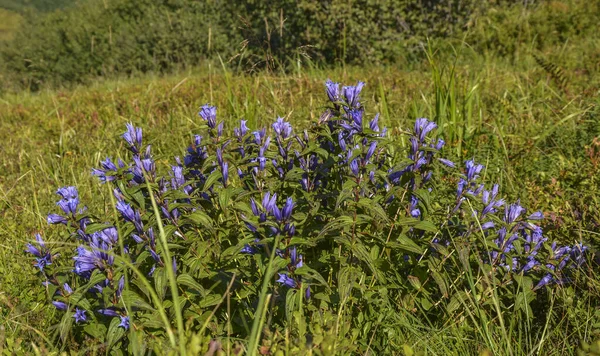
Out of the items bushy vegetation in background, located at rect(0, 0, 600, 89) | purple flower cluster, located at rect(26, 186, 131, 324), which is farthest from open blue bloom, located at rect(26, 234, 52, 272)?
bushy vegetation in background, located at rect(0, 0, 600, 89)

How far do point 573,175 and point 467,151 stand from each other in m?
0.81

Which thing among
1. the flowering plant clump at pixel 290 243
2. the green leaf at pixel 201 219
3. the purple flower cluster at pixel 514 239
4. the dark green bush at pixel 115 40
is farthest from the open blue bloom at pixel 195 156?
the dark green bush at pixel 115 40

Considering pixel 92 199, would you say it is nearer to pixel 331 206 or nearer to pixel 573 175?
pixel 331 206

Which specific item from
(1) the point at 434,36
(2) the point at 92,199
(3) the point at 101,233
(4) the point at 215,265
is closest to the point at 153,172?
(3) the point at 101,233

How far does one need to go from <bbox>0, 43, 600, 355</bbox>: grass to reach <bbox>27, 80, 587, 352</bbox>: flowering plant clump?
0.12 m

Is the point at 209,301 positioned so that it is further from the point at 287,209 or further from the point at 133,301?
the point at 287,209

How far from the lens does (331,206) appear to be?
2029 mm

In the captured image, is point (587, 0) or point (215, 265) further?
point (587, 0)

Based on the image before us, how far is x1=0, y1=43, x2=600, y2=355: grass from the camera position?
2.11 meters

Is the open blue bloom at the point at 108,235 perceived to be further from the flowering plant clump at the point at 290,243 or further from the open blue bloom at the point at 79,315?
the open blue bloom at the point at 79,315

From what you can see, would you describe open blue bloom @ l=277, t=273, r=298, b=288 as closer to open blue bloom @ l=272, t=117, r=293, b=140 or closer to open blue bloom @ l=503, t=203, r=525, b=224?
open blue bloom @ l=272, t=117, r=293, b=140

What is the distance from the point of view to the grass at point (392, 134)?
211cm

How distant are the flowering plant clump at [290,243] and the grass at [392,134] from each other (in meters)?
0.12

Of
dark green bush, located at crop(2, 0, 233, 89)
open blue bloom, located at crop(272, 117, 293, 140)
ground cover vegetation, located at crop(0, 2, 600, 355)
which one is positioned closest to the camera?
ground cover vegetation, located at crop(0, 2, 600, 355)
